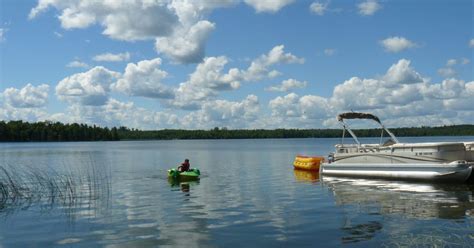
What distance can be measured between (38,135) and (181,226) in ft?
648

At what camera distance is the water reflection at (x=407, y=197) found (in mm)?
19125

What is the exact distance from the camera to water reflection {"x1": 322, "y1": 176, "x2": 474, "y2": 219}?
19.1m

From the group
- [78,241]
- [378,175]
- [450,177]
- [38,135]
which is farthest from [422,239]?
[38,135]

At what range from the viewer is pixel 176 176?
3506cm

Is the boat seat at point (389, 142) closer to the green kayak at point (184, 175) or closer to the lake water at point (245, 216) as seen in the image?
the lake water at point (245, 216)

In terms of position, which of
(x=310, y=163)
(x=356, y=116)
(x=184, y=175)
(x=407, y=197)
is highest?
(x=356, y=116)

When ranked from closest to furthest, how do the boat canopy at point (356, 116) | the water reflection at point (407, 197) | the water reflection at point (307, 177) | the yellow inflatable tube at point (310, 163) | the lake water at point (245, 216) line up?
the lake water at point (245, 216), the water reflection at point (407, 197), the water reflection at point (307, 177), the boat canopy at point (356, 116), the yellow inflatable tube at point (310, 163)

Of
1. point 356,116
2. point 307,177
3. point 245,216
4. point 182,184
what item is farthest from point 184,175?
point 245,216

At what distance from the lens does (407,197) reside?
23.2m

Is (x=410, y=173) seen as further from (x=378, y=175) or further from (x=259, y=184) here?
(x=259, y=184)

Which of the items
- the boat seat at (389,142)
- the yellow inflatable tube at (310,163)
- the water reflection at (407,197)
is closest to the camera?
the water reflection at (407,197)

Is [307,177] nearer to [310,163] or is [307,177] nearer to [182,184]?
[310,163]

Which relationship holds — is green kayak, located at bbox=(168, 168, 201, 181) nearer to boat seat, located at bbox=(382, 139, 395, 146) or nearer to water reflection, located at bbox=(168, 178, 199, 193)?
water reflection, located at bbox=(168, 178, 199, 193)

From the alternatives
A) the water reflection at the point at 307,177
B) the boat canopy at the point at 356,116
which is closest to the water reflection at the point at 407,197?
the water reflection at the point at 307,177
